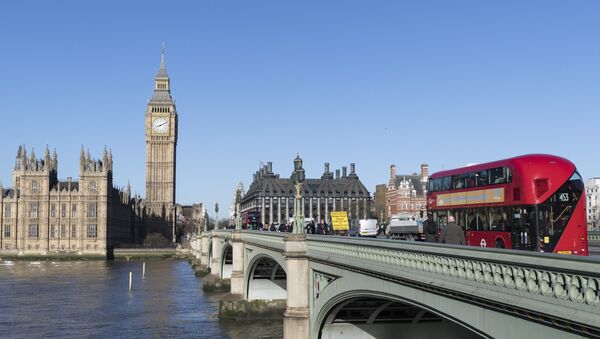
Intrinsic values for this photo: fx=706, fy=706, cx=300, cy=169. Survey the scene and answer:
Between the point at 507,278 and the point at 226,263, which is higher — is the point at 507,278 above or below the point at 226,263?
above

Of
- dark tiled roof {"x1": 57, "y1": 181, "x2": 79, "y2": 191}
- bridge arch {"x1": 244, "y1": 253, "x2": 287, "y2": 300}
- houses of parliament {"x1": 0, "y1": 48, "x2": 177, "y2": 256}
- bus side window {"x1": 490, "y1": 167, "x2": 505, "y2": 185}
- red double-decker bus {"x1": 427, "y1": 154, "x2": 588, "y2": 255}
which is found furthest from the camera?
dark tiled roof {"x1": 57, "y1": 181, "x2": 79, "y2": 191}

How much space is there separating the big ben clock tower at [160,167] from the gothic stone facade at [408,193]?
6537 centimetres

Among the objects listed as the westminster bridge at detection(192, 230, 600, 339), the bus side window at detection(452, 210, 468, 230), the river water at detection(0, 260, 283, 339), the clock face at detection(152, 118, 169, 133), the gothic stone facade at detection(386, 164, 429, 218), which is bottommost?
the river water at detection(0, 260, 283, 339)

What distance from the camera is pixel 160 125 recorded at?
193 meters

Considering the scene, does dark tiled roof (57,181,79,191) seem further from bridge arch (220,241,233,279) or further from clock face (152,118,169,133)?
bridge arch (220,241,233,279)

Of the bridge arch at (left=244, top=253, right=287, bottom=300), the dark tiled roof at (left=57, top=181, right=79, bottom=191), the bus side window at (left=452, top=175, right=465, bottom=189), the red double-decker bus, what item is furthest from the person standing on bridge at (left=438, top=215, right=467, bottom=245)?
the dark tiled roof at (left=57, top=181, right=79, bottom=191)

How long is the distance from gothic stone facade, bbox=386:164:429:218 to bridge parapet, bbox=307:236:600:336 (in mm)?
128683

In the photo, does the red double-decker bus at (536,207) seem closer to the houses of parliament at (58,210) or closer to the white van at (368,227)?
the white van at (368,227)

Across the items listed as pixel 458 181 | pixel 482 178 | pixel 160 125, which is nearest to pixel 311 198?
pixel 160 125

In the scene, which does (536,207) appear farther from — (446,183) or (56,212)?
(56,212)

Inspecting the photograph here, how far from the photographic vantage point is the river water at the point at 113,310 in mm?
44938

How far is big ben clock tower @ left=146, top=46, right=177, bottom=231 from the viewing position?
18912 cm

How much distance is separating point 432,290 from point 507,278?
2953 millimetres

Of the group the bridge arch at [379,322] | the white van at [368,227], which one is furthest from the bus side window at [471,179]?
the white van at [368,227]
